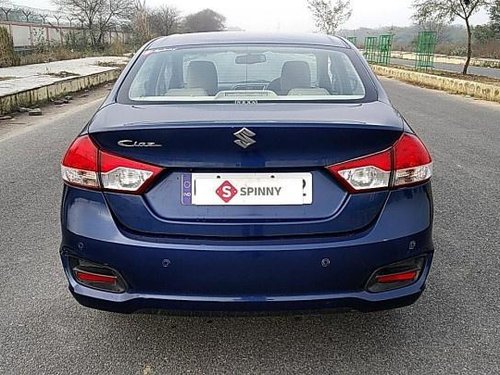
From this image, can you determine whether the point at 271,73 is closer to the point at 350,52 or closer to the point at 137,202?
the point at 350,52

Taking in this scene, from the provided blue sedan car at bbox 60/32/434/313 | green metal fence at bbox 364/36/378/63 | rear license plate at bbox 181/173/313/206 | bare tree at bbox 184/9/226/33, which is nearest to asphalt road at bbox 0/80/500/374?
blue sedan car at bbox 60/32/434/313

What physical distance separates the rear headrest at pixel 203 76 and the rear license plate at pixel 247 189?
88cm

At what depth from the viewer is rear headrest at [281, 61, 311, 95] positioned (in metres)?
2.85

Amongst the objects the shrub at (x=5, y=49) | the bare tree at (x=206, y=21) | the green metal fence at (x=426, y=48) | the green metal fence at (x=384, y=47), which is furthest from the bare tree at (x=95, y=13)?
the bare tree at (x=206, y=21)

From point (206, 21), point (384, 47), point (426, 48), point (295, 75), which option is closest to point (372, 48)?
point (384, 47)

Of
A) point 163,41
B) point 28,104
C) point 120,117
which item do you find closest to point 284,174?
point 120,117

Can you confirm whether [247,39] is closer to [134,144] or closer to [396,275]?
[134,144]

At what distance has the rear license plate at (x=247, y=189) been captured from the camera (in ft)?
6.70

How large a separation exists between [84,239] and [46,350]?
0.66 metres

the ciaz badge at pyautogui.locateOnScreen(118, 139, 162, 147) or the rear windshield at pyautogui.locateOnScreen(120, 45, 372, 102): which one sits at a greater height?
the rear windshield at pyautogui.locateOnScreen(120, 45, 372, 102)

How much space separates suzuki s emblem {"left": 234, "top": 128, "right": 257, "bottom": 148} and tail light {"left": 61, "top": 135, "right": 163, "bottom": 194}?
32 cm

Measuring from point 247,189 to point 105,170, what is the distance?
1.86ft

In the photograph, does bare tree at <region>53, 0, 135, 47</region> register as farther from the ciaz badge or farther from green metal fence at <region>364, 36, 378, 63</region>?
the ciaz badge

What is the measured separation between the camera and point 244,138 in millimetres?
2027
